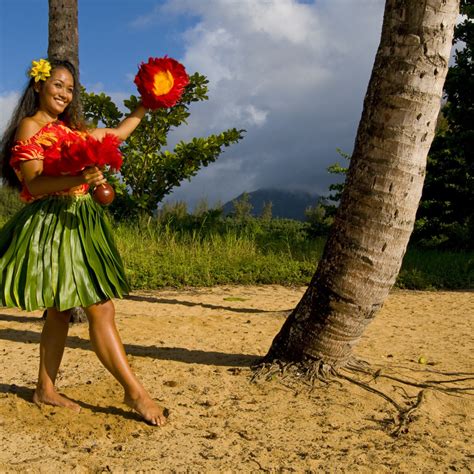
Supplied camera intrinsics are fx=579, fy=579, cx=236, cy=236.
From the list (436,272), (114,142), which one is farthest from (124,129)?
(436,272)

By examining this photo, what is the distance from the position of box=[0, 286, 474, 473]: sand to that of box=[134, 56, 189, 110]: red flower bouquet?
1.81 metres

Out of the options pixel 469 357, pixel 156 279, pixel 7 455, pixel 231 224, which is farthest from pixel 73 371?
pixel 231 224

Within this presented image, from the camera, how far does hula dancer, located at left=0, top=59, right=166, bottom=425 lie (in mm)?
3064

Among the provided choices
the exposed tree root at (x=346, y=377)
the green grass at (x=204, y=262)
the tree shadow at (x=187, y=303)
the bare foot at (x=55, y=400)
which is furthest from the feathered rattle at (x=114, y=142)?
the green grass at (x=204, y=262)

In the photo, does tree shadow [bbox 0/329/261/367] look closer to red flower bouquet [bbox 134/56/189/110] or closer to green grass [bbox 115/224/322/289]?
red flower bouquet [bbox 134/56/189/110]

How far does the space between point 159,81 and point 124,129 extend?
341 millimetres

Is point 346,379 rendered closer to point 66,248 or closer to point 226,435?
point 226,435

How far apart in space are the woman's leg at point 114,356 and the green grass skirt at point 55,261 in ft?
0.30

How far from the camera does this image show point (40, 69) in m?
3.12

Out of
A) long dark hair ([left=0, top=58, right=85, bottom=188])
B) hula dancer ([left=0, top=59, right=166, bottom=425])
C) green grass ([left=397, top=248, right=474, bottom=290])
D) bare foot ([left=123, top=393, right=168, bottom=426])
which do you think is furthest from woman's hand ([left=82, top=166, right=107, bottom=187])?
green grass ([left=397, top=248, right=474, bottom=290])

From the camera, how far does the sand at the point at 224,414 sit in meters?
2.86

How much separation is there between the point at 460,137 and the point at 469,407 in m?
8.10

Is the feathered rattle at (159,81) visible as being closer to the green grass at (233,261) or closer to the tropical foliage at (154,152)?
the green grass at (233,261)

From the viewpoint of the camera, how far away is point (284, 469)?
9.07 feet
